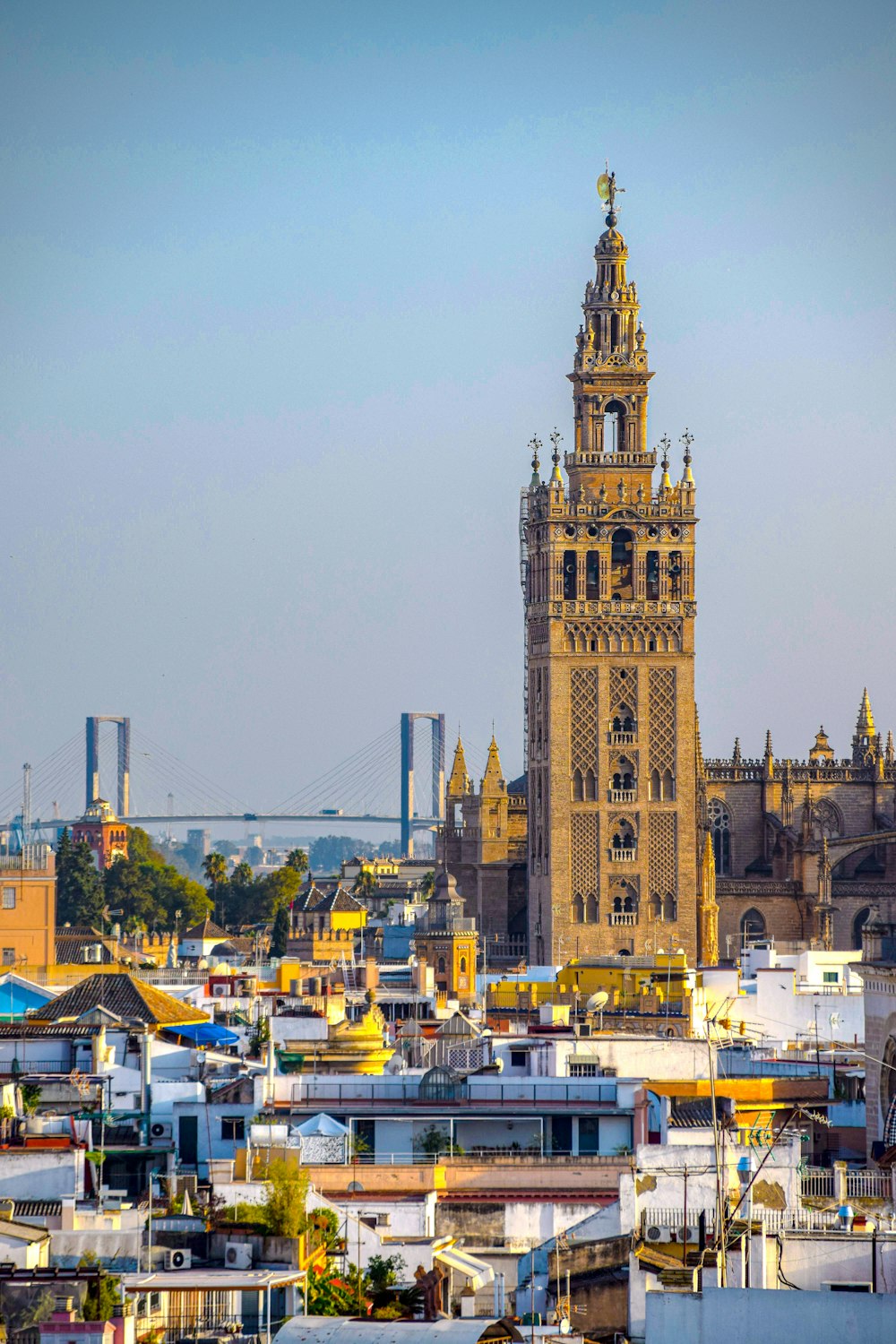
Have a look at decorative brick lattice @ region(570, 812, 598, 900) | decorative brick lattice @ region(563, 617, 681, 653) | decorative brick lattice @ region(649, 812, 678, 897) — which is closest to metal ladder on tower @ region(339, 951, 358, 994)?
decorative brick lattice @ region(570, 812, 598, 900)

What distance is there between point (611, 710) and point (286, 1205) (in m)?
77.6

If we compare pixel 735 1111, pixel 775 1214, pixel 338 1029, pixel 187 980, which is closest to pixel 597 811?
pixel 187 980

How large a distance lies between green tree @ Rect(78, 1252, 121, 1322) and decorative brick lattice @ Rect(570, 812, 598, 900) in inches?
3159

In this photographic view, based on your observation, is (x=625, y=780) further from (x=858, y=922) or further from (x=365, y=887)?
(x=365, y=887)

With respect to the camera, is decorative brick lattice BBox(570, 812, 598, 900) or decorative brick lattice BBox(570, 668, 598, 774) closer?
decorative brick lattice BBox(570, 812, 598, 900)

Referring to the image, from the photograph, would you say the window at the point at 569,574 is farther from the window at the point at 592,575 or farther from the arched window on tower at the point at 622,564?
the arched window on tower at the point at 622,564

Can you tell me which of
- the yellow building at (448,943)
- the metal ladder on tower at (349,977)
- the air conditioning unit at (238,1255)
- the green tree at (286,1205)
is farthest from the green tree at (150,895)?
the air conditioning unit at (238,1255)

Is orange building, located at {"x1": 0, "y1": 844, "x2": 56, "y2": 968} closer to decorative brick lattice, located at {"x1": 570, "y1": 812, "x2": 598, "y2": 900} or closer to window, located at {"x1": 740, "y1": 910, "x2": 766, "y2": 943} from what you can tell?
decorative brick lattice, located at {"x1": 570, "y1": 812, "x2": 598, "y2": 900}

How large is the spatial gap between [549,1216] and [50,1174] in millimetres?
5690

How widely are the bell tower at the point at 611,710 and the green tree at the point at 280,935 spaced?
15.4m

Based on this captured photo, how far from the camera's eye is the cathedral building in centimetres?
10844

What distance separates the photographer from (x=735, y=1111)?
4541cm

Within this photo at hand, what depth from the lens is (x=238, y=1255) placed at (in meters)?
30.8

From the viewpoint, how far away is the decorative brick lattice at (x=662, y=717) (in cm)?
10988
